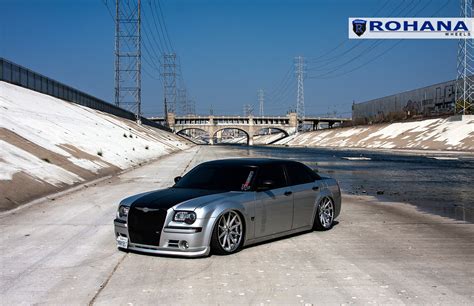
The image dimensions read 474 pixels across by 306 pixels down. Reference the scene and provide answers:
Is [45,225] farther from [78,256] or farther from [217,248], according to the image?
[217,248]

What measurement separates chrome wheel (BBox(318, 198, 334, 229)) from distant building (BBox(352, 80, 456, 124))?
83791 mm

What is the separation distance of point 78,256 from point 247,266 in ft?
8.26

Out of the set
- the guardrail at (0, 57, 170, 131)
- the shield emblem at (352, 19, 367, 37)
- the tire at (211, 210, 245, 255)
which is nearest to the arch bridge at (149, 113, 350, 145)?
the guardrail at (0, 57, 170, 131)

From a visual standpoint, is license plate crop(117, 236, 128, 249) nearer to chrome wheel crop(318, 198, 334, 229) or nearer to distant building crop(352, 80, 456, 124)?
chrome wheel crop(318, 198, 334, 229)

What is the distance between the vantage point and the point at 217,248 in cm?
800

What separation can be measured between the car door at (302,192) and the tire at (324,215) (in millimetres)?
224

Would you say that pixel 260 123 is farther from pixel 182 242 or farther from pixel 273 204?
pixel 182 242

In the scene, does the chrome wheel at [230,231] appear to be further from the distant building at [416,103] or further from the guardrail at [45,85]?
the distant building at [416,103]

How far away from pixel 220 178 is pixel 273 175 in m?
0.93

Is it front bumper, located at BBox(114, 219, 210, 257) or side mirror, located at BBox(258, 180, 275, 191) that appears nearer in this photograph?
front bumper, located at BBox(114, 219, 210, 257)

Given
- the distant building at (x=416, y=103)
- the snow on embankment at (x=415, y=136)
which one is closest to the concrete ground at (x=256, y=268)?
the snow on embankment at (x=415, y=136)

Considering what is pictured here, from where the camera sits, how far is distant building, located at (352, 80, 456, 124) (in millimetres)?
94344

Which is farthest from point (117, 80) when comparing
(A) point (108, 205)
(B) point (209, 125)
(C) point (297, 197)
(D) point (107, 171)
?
(B) point (209, 125)

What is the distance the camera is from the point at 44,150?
69.8 feet
